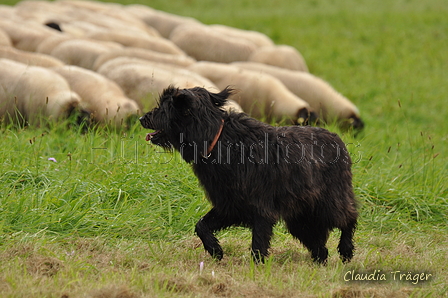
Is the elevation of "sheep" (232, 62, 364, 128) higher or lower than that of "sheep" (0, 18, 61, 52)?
higher

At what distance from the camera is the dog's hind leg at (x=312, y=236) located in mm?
4367

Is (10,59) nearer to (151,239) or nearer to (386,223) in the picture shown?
(151,239)

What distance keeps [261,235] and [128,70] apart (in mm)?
5630

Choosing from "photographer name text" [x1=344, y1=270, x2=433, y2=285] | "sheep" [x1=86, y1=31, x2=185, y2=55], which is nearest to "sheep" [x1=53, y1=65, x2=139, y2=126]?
"sheep" [x1=86, y1=31, x2=185, y2=55]

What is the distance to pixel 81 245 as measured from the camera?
4.36 meters

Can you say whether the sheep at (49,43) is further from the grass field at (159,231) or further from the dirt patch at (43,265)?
the dirt patch at (43,265)

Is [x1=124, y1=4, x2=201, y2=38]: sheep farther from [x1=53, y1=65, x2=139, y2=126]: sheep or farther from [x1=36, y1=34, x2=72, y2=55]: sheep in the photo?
[x1=53, y1=65, x2=139, y2=126]: sheep

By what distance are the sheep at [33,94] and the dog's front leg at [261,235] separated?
4.33m

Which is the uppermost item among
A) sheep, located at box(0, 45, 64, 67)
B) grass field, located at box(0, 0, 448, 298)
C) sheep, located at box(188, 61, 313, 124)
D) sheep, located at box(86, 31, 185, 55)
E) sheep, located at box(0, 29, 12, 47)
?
grass field, located at box(0, 0, 448, 298)

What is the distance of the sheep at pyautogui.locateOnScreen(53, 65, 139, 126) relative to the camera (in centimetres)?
787

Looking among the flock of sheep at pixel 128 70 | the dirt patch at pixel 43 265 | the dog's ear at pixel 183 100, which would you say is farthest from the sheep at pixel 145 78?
the dirt patch at pixel 43 265

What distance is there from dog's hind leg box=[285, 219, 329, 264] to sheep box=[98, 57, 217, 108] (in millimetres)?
4150

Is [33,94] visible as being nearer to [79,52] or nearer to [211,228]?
[79,52]

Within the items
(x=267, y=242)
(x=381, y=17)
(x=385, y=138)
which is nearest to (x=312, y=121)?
(x=385, y=138)
